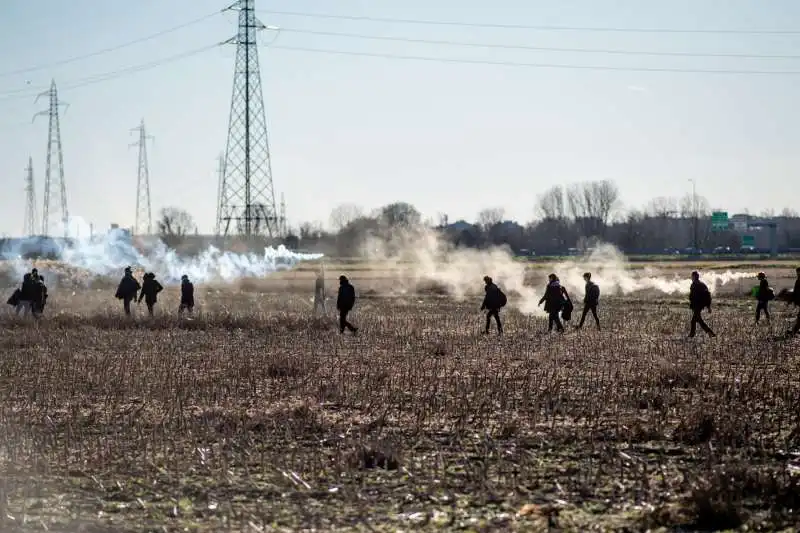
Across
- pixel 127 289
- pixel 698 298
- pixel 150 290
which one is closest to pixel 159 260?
pixel 127 289

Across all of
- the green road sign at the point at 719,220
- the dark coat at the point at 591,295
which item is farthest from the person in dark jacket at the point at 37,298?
the green road sign at the point at 719,220

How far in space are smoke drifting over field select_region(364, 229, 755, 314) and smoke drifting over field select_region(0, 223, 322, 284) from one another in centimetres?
487

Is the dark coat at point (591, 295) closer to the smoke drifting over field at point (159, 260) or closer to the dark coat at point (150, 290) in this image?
the dark coat at point (150, 290)

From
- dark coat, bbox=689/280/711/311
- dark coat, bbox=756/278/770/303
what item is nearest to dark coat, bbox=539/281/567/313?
dark coat, bbox=689/280/711/311

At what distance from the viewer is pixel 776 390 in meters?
15.5

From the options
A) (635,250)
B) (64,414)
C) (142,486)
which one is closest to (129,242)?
(64,414)

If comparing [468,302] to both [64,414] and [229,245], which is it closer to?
[229,245]

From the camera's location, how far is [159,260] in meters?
68.9

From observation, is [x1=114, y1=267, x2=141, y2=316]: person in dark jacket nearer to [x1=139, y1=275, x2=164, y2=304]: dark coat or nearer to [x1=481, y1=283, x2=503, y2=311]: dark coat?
[x1=139, y1=275, x2=164, y2=304]: dark coat

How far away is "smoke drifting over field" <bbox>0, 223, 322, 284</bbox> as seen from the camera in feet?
216

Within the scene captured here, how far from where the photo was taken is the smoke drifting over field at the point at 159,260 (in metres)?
65.9

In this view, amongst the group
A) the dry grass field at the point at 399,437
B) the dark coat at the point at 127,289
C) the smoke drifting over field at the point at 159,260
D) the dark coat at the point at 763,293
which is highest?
the smoke drifting over field at the point at 159,260

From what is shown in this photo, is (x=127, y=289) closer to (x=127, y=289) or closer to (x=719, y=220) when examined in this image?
(x=127, y=289)

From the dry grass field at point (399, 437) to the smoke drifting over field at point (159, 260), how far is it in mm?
41446
